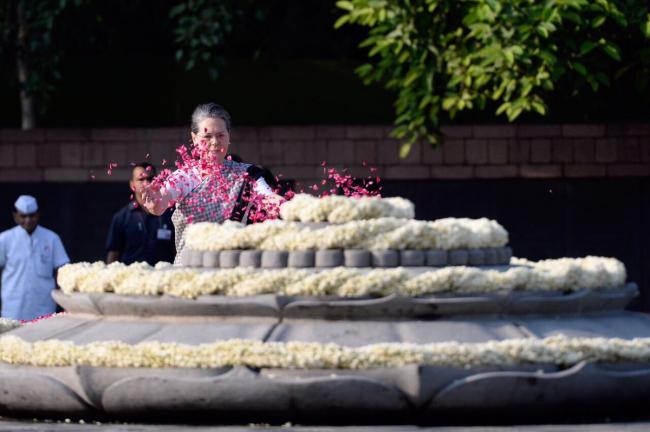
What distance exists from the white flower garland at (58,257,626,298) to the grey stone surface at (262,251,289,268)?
6 cm

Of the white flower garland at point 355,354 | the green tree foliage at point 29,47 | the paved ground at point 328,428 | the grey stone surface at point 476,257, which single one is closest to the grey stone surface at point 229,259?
the white flower garland at point 355,354

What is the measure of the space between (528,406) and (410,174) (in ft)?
40.5

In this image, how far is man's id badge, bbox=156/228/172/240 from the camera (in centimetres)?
1055

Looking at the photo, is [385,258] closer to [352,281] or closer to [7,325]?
[352,281]

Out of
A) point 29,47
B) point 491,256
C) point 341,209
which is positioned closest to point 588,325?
point 491,256

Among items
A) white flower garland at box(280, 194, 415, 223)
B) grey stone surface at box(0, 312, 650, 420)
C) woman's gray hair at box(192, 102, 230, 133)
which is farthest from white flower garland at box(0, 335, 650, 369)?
woman's gray hair at box(192, 102, 230, 133)

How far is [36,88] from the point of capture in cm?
1545

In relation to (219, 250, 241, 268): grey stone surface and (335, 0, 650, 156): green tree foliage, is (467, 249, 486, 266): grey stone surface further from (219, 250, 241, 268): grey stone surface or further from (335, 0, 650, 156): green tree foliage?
(335, 0, 650, 156): green tree foliage

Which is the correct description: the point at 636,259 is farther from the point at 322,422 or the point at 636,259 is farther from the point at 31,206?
the point at 322,422

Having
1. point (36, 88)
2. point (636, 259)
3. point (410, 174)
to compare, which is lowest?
point (636, 259)

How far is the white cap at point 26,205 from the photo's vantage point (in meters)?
12.5

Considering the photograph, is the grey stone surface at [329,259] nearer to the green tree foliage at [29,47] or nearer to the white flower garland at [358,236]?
the white flower garland at [358,236]

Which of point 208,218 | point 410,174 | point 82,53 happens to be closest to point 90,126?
point 82,53

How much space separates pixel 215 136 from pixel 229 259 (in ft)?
5.11
